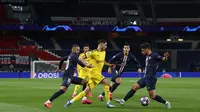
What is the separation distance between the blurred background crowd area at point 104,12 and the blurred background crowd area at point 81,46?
2.31 m

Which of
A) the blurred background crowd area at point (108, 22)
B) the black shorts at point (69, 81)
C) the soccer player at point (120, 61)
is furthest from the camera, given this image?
the blurred background crowd area at point (108, 22)

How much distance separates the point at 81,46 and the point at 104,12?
17.9 feet

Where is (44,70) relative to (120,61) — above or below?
below

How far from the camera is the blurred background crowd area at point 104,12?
59.8 metres

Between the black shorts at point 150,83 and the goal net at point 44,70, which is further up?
the black shorts at point 150,83

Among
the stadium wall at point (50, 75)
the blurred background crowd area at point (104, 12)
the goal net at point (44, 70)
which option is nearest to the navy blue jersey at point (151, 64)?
the goal net at point (44, 70)

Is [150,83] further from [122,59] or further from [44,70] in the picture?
[44,70]

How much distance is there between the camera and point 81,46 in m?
60.7

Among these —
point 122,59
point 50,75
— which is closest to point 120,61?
point 122,59

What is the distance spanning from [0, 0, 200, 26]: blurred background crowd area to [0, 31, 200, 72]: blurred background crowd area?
2313 millimetres

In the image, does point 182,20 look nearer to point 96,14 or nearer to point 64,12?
point 96,14

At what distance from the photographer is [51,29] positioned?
2258 inches

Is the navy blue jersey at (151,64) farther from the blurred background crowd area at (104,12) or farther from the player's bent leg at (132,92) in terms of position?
the blurred background crowd area at (104,12)

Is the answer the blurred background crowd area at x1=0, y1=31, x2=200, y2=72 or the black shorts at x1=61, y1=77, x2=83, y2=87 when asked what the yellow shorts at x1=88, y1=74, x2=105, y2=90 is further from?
the blurred background crowd area at x1=0, y1=31, x2=200, y2=72
